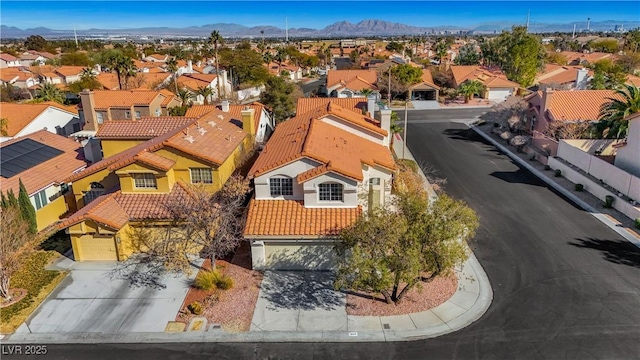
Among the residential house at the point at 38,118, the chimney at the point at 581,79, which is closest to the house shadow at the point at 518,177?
the chimney at the point at 581,79

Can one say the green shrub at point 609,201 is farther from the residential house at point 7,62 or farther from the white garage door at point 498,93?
the residential house at point 7,62

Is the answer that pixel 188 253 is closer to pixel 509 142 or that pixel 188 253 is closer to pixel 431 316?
pixel 431 316

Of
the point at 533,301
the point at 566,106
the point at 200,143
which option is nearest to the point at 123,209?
the point at 200,143

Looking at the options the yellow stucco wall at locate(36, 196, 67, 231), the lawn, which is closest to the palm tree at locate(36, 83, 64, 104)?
the yellow stucco wall at locate(36, 196, 67, 231)

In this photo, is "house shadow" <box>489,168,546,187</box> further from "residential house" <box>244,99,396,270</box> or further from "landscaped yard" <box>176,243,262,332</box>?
"landscaped yard" <box>176,243,262,332</box>

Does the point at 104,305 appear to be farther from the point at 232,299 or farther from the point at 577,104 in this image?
the point at 577,104

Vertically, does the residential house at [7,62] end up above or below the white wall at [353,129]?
above
